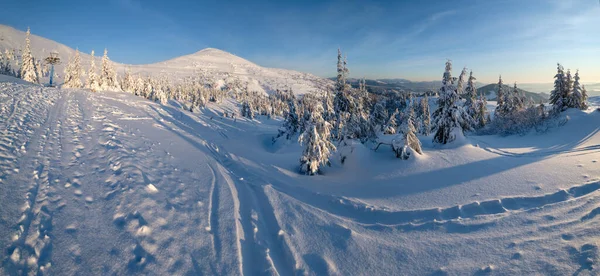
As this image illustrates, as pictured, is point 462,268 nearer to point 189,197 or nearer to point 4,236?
point 189,197

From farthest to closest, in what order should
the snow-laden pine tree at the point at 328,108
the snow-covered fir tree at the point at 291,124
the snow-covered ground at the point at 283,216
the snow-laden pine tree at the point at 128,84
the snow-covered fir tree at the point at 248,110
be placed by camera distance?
the snow-laden pine tree at the point at 128,84, the snow-covered fir tree at the point at 248,110, the snow-covered fir tree at the point at 291,124, the snow-laden pine tree at the point at 328,108, the snow-covered ground at the point at 283,216

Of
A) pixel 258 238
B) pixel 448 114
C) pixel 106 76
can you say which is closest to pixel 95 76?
pixel 106 76

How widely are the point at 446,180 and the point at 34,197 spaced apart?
1296 centimetres

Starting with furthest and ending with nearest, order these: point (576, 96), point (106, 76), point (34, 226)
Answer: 1. point (106, 76)
2. point (576, 96)
3. point (34, 226)

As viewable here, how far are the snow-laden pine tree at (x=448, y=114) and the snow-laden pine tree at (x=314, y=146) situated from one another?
31.4ft

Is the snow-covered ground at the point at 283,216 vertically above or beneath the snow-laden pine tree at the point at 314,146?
beneath

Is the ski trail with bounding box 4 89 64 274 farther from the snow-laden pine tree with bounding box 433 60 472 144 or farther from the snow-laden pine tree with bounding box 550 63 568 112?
the snow-laden pine tree with bounding box 550 63 568 112

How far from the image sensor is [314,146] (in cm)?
1190

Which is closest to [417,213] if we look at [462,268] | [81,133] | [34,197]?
[462,268]

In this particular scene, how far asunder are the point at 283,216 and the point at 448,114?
15565mm

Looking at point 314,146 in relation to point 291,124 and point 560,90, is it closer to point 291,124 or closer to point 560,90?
point 291,124

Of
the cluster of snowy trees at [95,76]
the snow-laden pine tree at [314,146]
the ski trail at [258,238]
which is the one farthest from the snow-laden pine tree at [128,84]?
the ski trail at [258,238]

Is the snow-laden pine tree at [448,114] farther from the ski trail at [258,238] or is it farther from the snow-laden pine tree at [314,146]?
the ski trail at [258,238]

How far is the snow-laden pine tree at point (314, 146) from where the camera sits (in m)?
11.8
